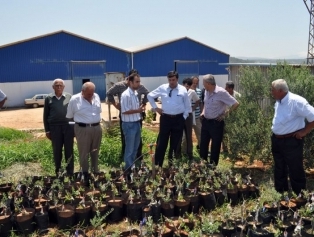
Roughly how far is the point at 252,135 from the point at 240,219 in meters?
2.09

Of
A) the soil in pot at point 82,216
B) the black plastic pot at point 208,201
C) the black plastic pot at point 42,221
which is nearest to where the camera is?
the black plastic pot at point 42,221

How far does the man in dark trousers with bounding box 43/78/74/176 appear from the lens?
4859 millimetres

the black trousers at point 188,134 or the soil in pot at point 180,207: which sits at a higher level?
the black trousers at point 188,134

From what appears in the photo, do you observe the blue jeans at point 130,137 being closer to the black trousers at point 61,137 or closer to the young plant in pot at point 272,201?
the black trousers at point 61,137

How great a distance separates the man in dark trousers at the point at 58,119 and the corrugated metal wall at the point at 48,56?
1842 centimetres

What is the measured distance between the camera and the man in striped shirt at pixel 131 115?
5049mm

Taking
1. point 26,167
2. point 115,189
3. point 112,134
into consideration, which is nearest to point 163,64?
point 112,134

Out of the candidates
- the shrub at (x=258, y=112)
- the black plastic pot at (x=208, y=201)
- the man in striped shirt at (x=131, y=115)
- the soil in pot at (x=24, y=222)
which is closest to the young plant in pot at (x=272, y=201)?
the black plastic pot at (x=208, y=201)

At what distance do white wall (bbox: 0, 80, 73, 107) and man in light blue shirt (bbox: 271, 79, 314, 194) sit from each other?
20794 millimetres

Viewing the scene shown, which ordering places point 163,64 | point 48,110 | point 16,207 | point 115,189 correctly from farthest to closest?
point 163,64
point 48,110
point 115,189
point 16,207

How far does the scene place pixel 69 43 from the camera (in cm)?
2292

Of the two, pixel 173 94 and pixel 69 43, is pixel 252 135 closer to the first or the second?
pixel 173 94

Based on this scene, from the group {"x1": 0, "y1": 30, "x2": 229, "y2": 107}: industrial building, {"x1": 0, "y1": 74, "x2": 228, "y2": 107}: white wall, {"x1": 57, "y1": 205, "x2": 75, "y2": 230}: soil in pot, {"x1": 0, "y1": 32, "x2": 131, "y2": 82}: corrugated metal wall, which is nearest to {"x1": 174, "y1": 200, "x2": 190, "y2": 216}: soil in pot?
{"x1": 57, "y1": 205, "x2": 75, "y2": 230}: soil in pot

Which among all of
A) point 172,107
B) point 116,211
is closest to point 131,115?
point 172,107
